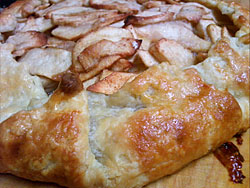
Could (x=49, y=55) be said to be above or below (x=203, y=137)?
above

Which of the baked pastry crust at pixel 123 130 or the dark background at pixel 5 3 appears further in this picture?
the dark background at pixel 5 3

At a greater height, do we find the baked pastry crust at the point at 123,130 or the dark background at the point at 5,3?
the dark background at the point at 5,3

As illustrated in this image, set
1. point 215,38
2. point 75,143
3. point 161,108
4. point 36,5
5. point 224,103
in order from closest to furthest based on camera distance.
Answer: point 75,143 → point 161,108 → point 224,103 → point 215,38 → point 36,5

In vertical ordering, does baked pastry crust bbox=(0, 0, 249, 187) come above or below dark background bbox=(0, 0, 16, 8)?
below

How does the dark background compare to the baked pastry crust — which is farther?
the dark background

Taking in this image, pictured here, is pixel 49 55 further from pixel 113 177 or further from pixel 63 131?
pixel 113 177

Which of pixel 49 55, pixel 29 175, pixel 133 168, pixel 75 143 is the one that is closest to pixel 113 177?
pixel 133 168

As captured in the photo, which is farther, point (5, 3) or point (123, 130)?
point (5, 3)

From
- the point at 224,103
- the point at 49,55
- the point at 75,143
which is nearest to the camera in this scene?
the point at 75,143
